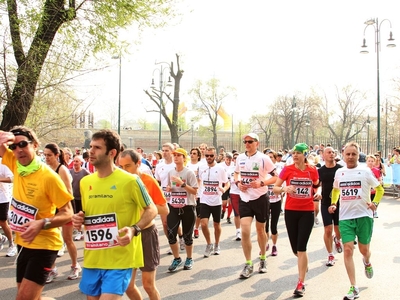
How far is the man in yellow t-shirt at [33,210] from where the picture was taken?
13.0ft

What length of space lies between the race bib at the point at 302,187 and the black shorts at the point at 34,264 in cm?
362

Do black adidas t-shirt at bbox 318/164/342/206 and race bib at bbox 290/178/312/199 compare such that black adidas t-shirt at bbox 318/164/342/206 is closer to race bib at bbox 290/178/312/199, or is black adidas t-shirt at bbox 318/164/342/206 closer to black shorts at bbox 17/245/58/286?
race bib at bbox 290/178/312/199

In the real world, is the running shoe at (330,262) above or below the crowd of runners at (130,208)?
below

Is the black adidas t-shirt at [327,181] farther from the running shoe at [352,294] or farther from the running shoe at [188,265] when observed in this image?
the running shoe at [188,265]

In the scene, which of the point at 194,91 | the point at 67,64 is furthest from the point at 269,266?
the point at 194,91

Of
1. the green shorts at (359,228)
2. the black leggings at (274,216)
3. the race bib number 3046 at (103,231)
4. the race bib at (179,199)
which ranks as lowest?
the black leggings at (274,216)

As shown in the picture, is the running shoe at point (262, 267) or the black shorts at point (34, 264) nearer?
the black shorts at point (34, 264)

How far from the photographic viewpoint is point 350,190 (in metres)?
6.33

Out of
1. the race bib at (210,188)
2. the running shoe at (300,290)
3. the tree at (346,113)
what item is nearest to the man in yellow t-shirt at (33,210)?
the running shoe at (300,290)

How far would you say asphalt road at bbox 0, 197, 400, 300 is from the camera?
6.13 m

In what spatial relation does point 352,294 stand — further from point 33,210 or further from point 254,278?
point 33,210

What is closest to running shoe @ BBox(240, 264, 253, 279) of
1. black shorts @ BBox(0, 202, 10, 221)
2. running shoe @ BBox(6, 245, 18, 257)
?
running shoe @ BBox(6, 245, 18, 257)

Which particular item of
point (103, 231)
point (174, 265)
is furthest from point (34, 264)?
point (174, 265)

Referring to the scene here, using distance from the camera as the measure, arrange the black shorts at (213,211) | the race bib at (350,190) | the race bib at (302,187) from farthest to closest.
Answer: the black shorts at (213,211) < the race bib at (302,187) < the race bib at (350,190)
